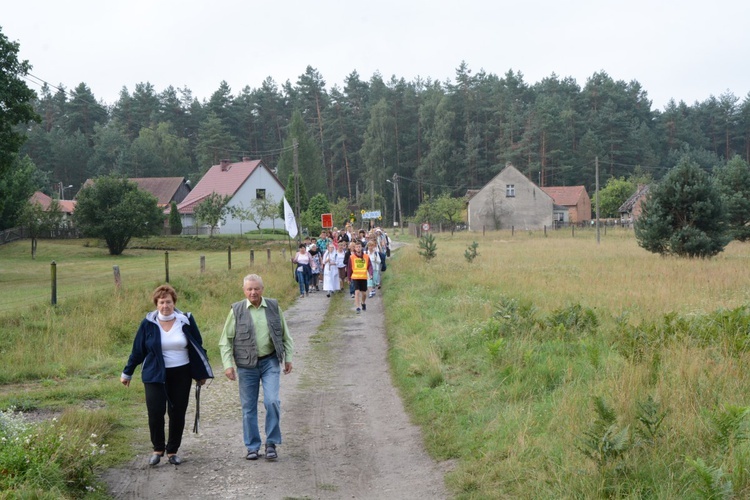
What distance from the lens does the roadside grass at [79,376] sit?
5719 millimetres

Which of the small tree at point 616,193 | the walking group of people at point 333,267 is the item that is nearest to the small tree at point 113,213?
the walking group of people at point 333,267

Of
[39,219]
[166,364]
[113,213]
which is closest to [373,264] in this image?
[166,364]

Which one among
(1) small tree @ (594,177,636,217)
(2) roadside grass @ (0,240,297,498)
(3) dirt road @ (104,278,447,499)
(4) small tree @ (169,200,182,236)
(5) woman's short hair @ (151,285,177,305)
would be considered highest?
(1) small tree @ (594,177,636,217)

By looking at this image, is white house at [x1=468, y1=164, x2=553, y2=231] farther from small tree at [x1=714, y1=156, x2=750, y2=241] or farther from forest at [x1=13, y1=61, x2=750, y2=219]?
small tree at [x1=714, y1=156, x2=750, y2=241]

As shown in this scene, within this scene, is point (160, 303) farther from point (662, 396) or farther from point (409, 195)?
point (409, 195)

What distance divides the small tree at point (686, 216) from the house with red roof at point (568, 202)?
55981 millimetres

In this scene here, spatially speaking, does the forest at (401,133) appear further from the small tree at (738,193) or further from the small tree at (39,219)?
the small tree at (738,193)

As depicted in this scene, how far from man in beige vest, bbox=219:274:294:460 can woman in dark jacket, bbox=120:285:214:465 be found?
33 cm

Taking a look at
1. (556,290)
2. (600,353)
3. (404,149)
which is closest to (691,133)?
(404,149)

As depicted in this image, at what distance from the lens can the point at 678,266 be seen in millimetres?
24203

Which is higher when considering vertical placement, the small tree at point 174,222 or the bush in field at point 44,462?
the small tree at point 174,222

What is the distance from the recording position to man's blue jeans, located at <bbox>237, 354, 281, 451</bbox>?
714 cm

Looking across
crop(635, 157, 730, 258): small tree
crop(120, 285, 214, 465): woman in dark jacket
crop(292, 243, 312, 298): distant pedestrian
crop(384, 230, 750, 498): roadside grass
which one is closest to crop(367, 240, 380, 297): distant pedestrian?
crop(292, 243, 312, 298): distant pedestrian

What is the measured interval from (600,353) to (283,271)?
18519mm
